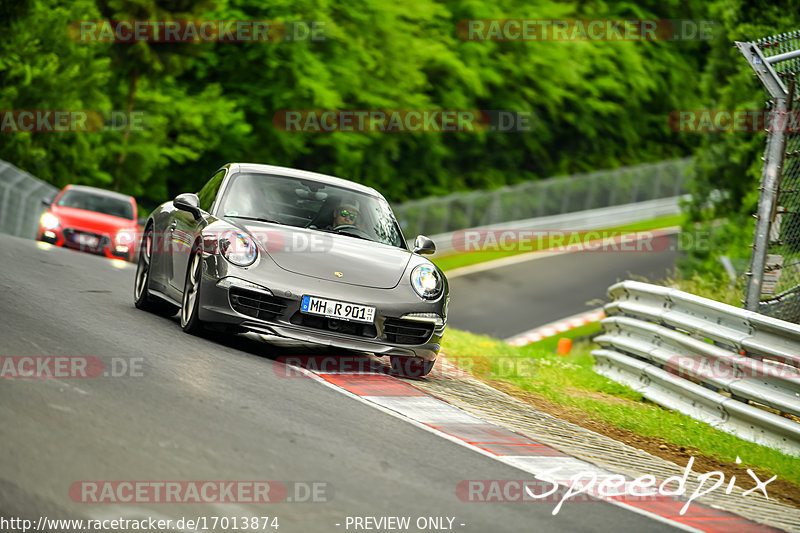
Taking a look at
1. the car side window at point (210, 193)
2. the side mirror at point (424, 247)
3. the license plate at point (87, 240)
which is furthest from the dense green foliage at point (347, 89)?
the side mirror at point (424, 247)

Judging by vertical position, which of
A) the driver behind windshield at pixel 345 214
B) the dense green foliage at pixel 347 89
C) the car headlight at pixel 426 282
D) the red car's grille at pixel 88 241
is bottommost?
the red car's grille at pixel 88 241

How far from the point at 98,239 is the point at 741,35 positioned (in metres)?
13.3

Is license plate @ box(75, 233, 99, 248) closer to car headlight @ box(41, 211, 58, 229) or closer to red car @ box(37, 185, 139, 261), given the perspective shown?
red car @ box(37, 185, 139, 261)

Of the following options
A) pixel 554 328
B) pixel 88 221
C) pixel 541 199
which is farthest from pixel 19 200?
pixel 541 199

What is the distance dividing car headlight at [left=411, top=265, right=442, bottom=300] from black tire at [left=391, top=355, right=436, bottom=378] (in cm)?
57

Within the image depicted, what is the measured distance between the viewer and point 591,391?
35.8 feet

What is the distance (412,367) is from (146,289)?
9.06ft

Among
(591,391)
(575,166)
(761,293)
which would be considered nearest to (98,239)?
(591,391)

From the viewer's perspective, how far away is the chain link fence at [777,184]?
945 centimetres

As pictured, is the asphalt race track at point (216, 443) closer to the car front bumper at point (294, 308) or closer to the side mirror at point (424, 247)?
the car front bumper at point (294, 308)

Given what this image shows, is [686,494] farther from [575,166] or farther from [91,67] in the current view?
[575,166]

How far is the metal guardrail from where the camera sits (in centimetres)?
859

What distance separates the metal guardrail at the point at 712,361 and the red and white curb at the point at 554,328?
38.8 feet

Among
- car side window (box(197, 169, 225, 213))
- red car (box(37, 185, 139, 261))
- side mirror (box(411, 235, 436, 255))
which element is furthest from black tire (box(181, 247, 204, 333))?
red car (box(37, 185, 139, 261))
